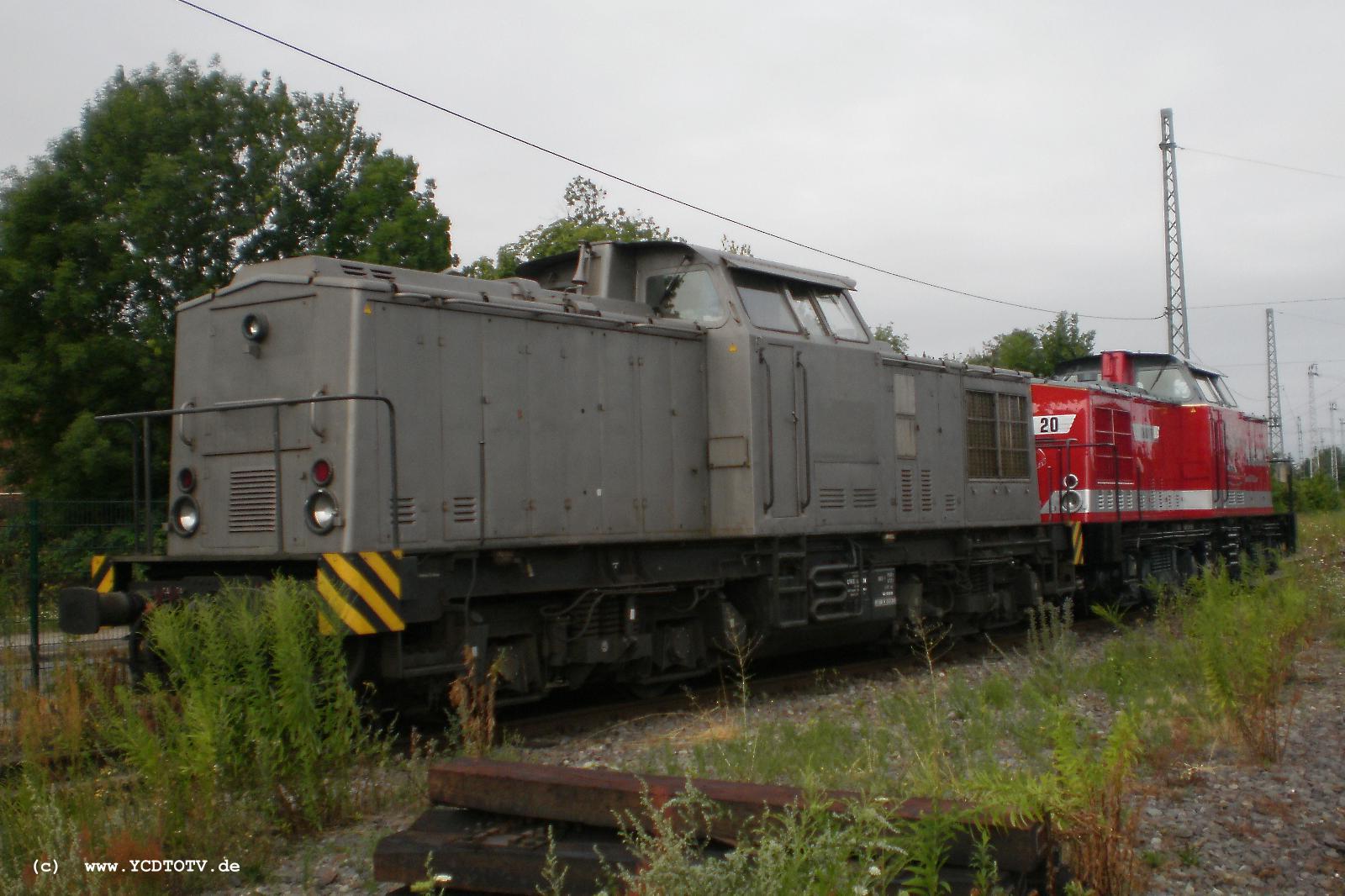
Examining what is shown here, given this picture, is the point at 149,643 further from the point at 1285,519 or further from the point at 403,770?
the point at 1285,519

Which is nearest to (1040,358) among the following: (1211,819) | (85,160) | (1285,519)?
(1285,519)

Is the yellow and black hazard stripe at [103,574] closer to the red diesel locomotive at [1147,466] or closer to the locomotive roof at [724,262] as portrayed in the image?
the locomotive roof at [724,262]

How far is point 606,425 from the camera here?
830cm

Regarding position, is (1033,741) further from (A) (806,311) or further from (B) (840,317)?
(B) (840,317)

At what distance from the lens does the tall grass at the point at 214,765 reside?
4.50 meters

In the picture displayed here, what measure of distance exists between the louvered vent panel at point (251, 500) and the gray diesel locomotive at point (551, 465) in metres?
0.02

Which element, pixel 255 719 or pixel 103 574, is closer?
pixel 255 719

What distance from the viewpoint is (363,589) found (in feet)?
21.0

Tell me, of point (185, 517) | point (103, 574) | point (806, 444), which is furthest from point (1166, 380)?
point (103, 574)

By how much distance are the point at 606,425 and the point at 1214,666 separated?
13.9 ft

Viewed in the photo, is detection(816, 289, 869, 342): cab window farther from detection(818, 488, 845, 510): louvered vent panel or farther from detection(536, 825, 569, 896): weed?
detection(536, 825, 569, 896): weed

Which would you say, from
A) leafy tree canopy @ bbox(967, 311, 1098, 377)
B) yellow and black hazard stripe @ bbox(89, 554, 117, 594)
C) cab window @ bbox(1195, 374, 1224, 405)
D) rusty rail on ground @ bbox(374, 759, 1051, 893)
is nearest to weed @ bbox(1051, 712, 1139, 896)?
rusty rail on ground @ bbox(374, 759, 1051, 893)

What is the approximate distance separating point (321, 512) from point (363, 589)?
693 millimetres

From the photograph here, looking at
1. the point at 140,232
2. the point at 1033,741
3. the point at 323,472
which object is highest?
the point at 140,232
